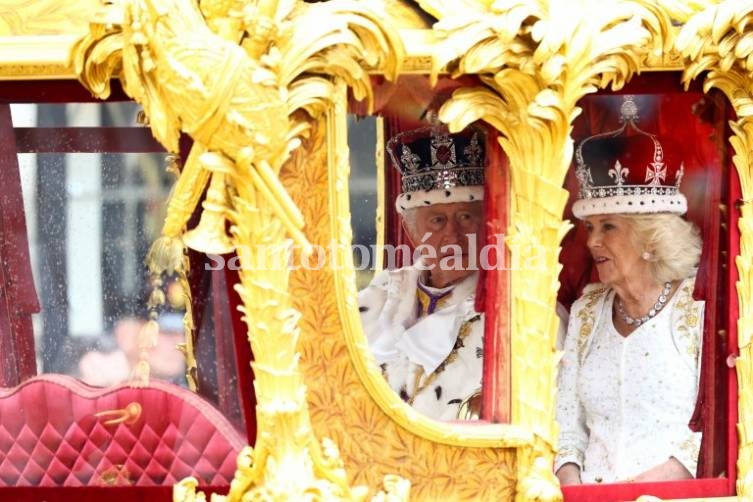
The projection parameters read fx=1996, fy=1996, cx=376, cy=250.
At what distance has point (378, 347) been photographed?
3.91 m

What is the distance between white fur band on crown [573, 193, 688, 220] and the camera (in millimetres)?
3822

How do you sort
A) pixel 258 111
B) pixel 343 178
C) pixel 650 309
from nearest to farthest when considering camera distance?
pixel 258 111, pixel 343 178, pixel 650 309

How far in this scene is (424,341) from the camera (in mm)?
4051

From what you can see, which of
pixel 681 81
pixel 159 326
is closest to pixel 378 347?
pixel 159 326

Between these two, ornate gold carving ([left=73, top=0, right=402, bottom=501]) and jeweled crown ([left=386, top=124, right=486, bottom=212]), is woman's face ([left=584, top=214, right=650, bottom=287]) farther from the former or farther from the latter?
ornate gold carving ([left=73, top=0, right=402, bottom=501])

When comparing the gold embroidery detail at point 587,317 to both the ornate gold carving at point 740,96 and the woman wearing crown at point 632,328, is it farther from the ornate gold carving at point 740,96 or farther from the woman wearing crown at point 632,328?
the ornate gold carving at point 740,96

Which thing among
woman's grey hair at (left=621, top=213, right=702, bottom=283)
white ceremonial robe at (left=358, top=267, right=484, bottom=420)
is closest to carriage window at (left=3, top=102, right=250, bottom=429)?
white ceremonial robe at (left=358, top=267, right=484, bottom=420)

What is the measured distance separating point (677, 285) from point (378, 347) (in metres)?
0.60

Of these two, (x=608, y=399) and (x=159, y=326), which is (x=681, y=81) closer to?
(x=608, y=399)

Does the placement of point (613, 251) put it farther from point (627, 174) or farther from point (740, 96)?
point (740, 96)

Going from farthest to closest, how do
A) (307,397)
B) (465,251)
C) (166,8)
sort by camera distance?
(465,251) < (307,397) < (166,8)

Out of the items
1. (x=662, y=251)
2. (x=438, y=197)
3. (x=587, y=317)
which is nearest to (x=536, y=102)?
(x=438, y=197)

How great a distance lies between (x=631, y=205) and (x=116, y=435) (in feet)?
3.63

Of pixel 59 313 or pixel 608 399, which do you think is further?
pixel 608 399
